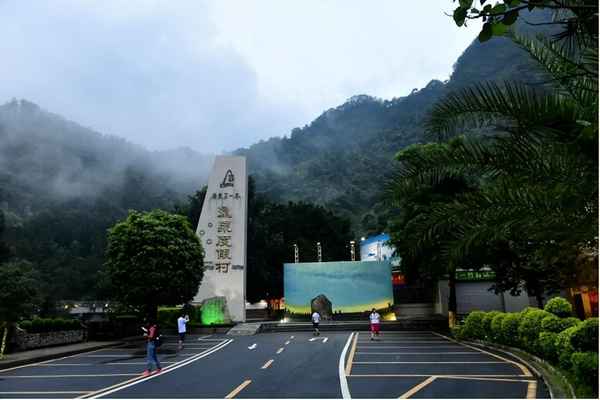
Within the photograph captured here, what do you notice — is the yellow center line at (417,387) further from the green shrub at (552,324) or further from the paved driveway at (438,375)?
the green shrub at (552,324)

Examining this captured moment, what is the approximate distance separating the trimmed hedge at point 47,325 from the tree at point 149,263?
3219 millimetres

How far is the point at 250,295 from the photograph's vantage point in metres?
60.4

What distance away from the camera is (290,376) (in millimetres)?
13172

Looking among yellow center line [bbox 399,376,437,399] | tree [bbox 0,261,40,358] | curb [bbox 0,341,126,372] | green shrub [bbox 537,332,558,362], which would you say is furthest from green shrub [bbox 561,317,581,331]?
tree [bbox 0,261,40,358]

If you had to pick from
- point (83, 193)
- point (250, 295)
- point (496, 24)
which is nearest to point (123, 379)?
point (496, 24)

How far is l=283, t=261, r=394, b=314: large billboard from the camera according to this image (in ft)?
135

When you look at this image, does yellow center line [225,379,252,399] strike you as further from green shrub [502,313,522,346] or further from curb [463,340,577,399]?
green shrub [502,313,522,346]

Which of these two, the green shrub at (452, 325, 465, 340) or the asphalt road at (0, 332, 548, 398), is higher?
the asphalt road at (0, 332, 548, 398)

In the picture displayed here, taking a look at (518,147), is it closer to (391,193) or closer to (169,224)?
(391,193)

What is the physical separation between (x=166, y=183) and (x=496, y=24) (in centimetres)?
14215

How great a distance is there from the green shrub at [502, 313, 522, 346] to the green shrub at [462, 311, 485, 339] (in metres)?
3.39

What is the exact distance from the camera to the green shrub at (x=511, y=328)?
54.9 feet

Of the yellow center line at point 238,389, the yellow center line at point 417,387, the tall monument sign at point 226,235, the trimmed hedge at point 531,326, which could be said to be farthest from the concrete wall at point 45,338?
the trimmed hedge at point 531,326

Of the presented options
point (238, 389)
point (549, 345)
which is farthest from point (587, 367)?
point (238, 389)
